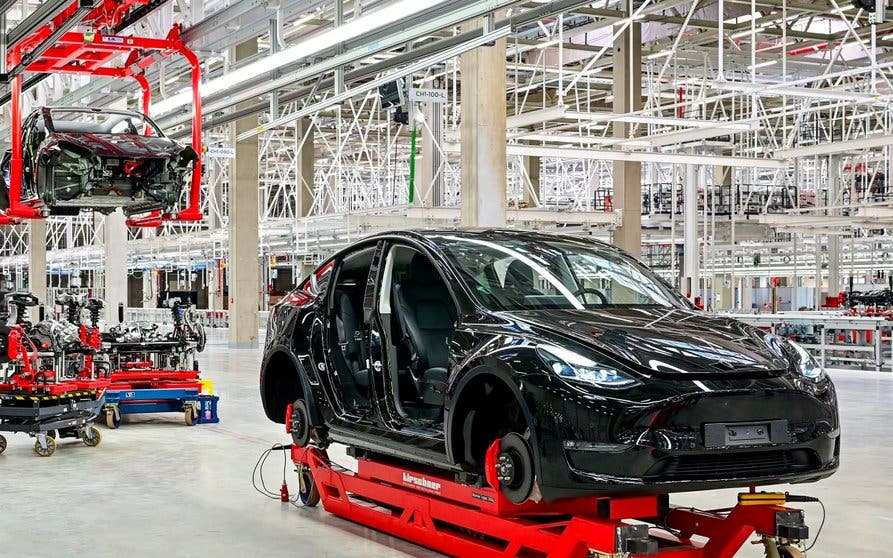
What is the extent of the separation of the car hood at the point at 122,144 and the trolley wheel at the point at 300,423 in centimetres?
472

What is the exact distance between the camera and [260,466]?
7.52 meters

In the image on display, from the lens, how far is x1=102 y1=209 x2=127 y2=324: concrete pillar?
20016 millimetres

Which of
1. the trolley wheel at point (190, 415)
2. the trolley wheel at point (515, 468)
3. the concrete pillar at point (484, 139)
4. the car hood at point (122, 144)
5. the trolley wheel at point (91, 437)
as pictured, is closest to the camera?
the trolley wheel at point (515, 468)

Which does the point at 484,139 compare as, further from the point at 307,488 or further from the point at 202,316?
the point at 202,316

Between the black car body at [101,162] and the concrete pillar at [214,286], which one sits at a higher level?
the black car body at [101,162]

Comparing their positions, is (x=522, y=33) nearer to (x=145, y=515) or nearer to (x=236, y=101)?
(x=236, y=101)

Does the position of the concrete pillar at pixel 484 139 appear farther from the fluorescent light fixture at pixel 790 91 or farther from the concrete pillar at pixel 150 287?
the concrete pillar at pixel 150 287

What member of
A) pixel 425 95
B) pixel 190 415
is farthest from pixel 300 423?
pixel 425 95

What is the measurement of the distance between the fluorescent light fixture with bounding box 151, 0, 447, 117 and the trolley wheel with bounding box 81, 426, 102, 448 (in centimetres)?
363

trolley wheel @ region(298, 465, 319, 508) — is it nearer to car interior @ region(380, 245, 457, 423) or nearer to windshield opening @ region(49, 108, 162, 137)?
car interior @ region(380, 245, 457, 423)

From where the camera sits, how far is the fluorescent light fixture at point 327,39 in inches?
319

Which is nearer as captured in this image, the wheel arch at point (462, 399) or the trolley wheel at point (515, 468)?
the trolley wheel at point (515, 468)

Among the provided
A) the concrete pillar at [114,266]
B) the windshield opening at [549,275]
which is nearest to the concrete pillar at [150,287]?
the concrete pillar at [114,266]

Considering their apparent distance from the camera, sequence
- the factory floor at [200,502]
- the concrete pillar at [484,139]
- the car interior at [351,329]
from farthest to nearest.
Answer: the concrete pillar at [484,139] < the car interior at [351,329] < the factory floor at [200,502]
